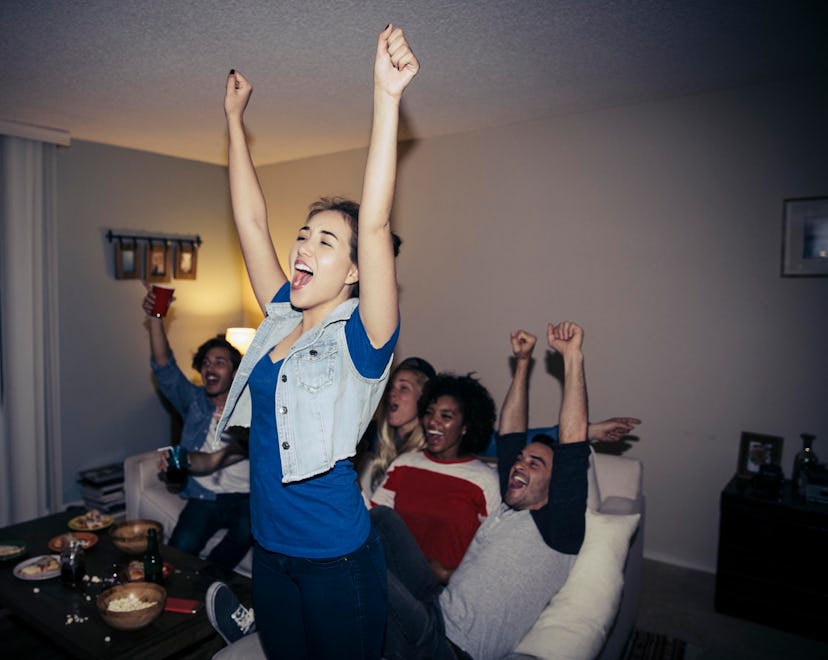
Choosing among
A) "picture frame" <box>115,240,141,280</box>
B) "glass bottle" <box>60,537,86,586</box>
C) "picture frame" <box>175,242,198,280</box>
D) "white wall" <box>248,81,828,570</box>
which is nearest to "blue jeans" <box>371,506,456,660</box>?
"glass bottle" <box>60,537,86,586</box>

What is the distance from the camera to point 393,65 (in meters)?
1.08

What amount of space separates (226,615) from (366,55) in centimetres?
223

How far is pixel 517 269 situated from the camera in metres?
3.87

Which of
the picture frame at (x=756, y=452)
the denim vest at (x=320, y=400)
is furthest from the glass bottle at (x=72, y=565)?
the picture frame at (x=756, y=452)

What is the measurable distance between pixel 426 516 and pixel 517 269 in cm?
198

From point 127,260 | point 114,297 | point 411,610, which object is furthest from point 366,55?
point 114,297

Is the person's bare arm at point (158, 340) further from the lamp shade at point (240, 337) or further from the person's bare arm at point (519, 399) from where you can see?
the person's bare arm at point (519, 399)

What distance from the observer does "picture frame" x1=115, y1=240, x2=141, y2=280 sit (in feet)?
14.2

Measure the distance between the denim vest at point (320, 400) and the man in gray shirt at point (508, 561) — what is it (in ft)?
2.57

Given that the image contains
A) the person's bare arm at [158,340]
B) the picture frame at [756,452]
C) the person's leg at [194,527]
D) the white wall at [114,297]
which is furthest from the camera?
the white wall at [114,297]

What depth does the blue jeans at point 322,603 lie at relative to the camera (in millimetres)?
1201

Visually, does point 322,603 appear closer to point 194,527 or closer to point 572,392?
point 572,392

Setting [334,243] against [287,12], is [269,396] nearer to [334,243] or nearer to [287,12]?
[334,243]

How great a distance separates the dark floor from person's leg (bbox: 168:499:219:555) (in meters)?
2.06
